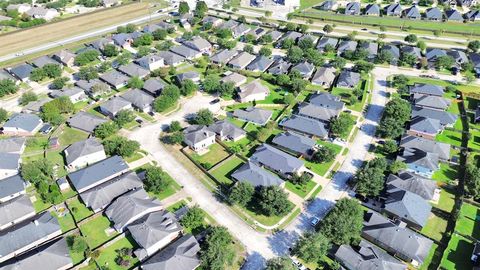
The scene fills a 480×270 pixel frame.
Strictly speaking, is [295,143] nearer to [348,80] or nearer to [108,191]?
[348,80]

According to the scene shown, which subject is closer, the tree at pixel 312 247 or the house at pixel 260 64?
the tree at pixel 312 247

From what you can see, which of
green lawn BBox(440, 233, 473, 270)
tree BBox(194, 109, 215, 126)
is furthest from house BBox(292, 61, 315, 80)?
green lawn BBox(440, 233, 473, 270)

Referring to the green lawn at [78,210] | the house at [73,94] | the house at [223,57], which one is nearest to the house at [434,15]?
the house at [223,57]

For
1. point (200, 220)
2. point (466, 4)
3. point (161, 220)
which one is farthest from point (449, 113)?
point (466, 4)

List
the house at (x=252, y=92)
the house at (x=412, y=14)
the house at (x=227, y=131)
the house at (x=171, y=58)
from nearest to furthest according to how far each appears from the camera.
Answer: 1. the house at (x=227, y=131)
2. the house at (x=252, y=92)
3. the house at (x=171, y=58)
4. the house at (x=412, y=14)

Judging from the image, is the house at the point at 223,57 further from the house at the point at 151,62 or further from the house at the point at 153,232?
the house at the point at 153,232

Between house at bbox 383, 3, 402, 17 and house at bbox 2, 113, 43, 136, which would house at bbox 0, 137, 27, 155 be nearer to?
house at bbox 2, 113, 43, 136

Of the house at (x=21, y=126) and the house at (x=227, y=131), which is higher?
the house at (x=227, y=131)
